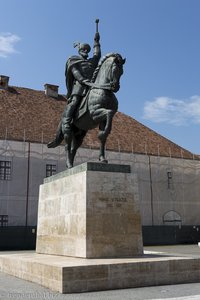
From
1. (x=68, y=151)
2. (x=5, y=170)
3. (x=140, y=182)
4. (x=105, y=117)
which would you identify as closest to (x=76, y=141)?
(x=68, y=151)

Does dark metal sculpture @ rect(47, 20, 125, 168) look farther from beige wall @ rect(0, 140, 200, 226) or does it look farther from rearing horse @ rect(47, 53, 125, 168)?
beige wall @ rect(0, 140, 200, 226)

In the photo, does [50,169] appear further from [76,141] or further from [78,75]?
[78,75]

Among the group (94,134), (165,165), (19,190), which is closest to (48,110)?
(94,134)

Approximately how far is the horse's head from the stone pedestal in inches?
75.3

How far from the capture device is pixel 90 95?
10.1m

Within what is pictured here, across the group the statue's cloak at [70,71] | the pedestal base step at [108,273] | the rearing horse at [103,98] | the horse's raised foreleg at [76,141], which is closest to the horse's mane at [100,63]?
the rearing horse at [103,98]

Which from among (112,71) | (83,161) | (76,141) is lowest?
(76,141)

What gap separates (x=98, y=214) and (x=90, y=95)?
3013mm

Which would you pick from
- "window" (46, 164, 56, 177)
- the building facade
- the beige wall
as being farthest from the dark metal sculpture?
"window" (46, 164, 56, 177)

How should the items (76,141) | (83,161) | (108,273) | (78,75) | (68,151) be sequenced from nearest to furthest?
(108,273), (78,75), (68,151), (76,141), (83,161)

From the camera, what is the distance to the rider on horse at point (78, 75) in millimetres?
10711

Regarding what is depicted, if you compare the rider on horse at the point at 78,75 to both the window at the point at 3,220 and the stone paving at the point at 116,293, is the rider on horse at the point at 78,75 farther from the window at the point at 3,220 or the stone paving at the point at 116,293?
the window at the point at 3,220

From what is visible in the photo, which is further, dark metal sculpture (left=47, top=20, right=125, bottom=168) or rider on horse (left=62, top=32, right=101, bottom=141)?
rider on horse (left=62, top=32, right=101, bottom=141)

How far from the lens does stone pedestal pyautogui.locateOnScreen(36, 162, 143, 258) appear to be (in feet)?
28.7
